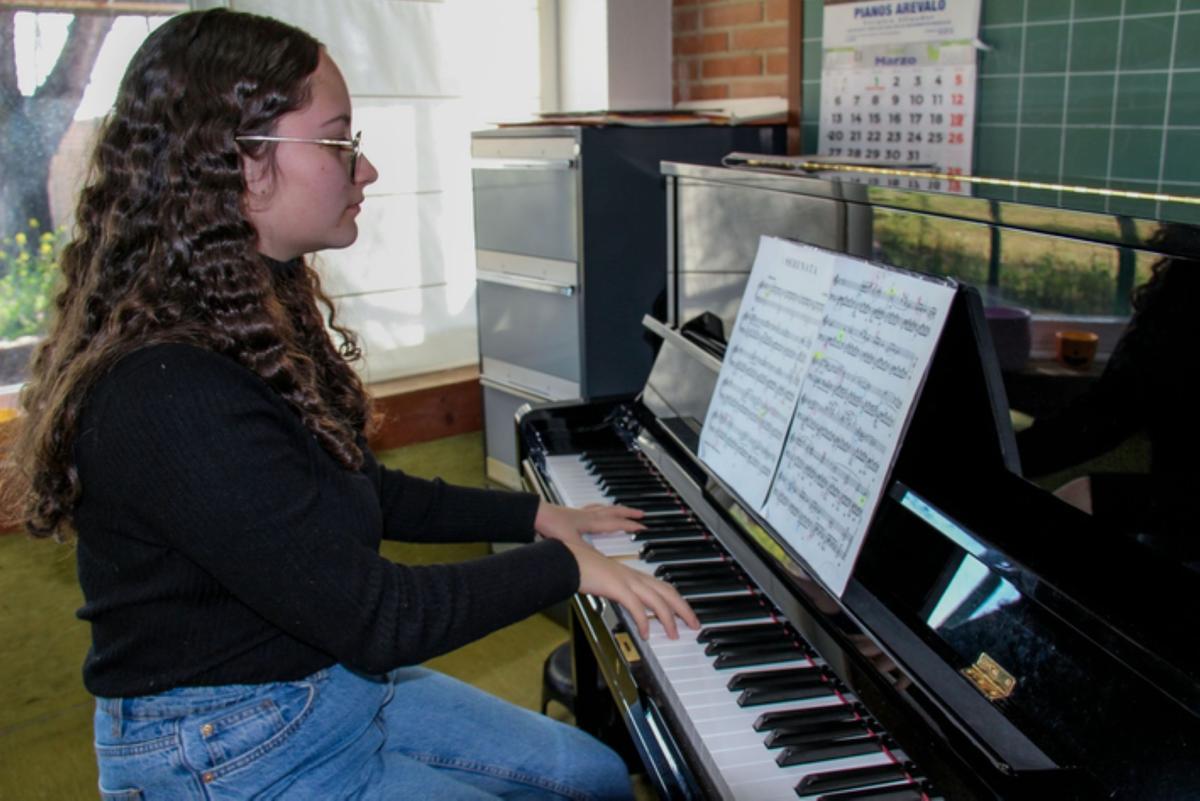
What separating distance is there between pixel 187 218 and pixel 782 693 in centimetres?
83

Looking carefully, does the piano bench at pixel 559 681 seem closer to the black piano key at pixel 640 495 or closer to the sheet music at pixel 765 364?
the black piano key at pixel 640 495

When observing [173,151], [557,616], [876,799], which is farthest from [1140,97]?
[557,616]

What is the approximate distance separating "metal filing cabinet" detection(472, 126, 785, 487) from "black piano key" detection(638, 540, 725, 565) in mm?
980

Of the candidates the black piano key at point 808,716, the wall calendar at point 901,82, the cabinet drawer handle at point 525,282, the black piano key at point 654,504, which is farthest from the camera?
the cabinet drawer handle at point 525,282

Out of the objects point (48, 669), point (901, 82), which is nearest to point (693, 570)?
point (901, 82)

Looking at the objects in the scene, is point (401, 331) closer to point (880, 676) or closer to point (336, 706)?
point (336, 706)

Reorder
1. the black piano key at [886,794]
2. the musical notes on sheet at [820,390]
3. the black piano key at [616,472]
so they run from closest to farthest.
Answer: the black piano key at [886,794] → the musical notes on sheet at [820,390] → the black piano key at [616,472]

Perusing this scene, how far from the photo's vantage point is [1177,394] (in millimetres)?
971

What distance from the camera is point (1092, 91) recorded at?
1907mm

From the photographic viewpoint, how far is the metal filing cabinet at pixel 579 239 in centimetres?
249

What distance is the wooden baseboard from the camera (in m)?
3.07

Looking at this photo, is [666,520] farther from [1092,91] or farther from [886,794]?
[1092,91]

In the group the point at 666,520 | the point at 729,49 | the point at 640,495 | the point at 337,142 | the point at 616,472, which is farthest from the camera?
the point at 729,49

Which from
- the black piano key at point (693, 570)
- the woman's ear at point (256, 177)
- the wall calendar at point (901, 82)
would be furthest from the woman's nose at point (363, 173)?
the wall calendar at point (901, 82)
